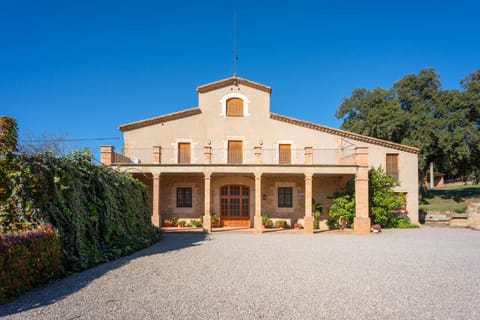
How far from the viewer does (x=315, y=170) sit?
15945 millimetres

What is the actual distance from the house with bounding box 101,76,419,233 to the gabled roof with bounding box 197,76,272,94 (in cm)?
6

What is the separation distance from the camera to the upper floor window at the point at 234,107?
19062 millimetres

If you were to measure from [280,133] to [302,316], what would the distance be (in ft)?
49.0

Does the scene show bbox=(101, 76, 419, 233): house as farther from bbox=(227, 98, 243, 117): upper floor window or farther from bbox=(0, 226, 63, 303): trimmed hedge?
bbox=(0, 226, 63, 303): trimmed hedge

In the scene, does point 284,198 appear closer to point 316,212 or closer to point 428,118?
point 316,212

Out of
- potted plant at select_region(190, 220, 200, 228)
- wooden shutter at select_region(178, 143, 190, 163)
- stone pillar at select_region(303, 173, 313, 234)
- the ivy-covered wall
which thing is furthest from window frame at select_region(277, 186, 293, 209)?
the ivy-covered wall

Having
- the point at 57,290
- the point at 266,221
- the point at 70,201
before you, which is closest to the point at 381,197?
the point at 266,221

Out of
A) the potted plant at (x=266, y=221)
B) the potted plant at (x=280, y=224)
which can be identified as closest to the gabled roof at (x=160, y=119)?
the potted plant at (x=266, y=221)

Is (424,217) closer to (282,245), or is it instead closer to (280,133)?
(280,133)

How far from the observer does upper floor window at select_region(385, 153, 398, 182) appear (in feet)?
62.0

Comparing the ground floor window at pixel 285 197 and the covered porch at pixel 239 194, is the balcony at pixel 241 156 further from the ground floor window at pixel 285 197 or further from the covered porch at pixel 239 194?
the ground floor window at pixel 285 197

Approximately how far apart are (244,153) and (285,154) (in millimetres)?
2408

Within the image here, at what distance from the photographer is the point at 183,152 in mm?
18641

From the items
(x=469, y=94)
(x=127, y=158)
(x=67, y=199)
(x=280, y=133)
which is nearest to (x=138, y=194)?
(x=67, y=199)
